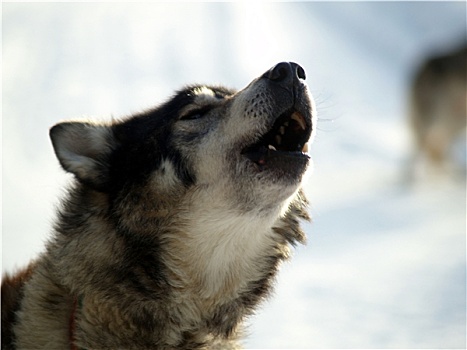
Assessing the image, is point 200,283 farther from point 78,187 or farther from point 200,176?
point 78,187

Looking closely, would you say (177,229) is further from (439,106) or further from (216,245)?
(439,106)

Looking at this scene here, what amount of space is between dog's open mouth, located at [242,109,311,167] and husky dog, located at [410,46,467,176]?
9973 mm

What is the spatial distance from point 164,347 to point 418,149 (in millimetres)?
10714

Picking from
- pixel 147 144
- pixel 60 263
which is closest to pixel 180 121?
pixel 147 144

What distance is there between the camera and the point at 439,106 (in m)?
13.3

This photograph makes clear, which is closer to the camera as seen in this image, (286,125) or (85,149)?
(286,125)

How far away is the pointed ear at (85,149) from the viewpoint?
3152mm

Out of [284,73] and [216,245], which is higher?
[284,73]

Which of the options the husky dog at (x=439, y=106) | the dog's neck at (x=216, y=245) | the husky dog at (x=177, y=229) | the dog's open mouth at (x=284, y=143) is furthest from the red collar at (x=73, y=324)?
the husky dog at (x=439, y=106)

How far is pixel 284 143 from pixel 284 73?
32 centimetres

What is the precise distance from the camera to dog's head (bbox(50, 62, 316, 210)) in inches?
116

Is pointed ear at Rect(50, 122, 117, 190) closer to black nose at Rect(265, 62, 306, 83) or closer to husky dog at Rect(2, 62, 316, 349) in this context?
husky dog at Rect(2, 62, 316, 349)

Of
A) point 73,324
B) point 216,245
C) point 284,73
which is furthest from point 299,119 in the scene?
point 73,324

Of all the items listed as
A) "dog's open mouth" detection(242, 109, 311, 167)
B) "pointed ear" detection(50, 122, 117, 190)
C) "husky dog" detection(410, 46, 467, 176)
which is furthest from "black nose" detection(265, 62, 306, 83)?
"husky dog" detection(410, 46, 467, 176)
